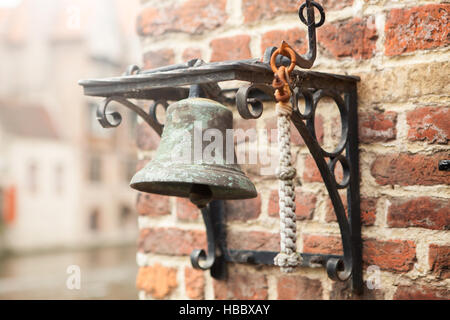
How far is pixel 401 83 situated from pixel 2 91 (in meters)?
22.9

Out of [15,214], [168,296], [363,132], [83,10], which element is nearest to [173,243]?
[168,296]

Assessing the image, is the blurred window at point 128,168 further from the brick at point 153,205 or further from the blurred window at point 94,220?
the brick at point 153,205

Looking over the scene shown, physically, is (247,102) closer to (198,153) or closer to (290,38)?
(198,153)

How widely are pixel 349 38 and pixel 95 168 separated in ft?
75.8

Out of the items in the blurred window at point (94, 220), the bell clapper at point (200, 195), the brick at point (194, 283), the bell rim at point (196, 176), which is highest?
the bell rim at point (196, 176)

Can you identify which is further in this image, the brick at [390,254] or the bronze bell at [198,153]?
the brick at [390,254]

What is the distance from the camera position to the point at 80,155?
75.3 feet

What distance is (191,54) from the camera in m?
1.82

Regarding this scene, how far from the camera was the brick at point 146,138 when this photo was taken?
1893 millimetres

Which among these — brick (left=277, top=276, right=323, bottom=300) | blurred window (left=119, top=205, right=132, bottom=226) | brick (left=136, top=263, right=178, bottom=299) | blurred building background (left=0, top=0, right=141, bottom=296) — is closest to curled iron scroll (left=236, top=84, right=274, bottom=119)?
brick (left=277, top=276, right=323, bottom=300)

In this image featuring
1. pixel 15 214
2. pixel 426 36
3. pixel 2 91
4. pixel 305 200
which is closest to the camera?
pixel 426 36

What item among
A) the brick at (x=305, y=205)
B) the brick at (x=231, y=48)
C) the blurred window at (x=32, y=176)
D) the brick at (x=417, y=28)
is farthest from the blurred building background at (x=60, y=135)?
the brick at (x=417, y=28)

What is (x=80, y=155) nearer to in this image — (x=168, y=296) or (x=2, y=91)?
(x=2, y=91)

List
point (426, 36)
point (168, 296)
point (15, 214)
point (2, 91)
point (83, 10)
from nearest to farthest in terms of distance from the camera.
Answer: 1. point (426, 36)
2. point (168, 296)
3. point (15, 214)
4. point (2, 91)
5. point (83, 10)
